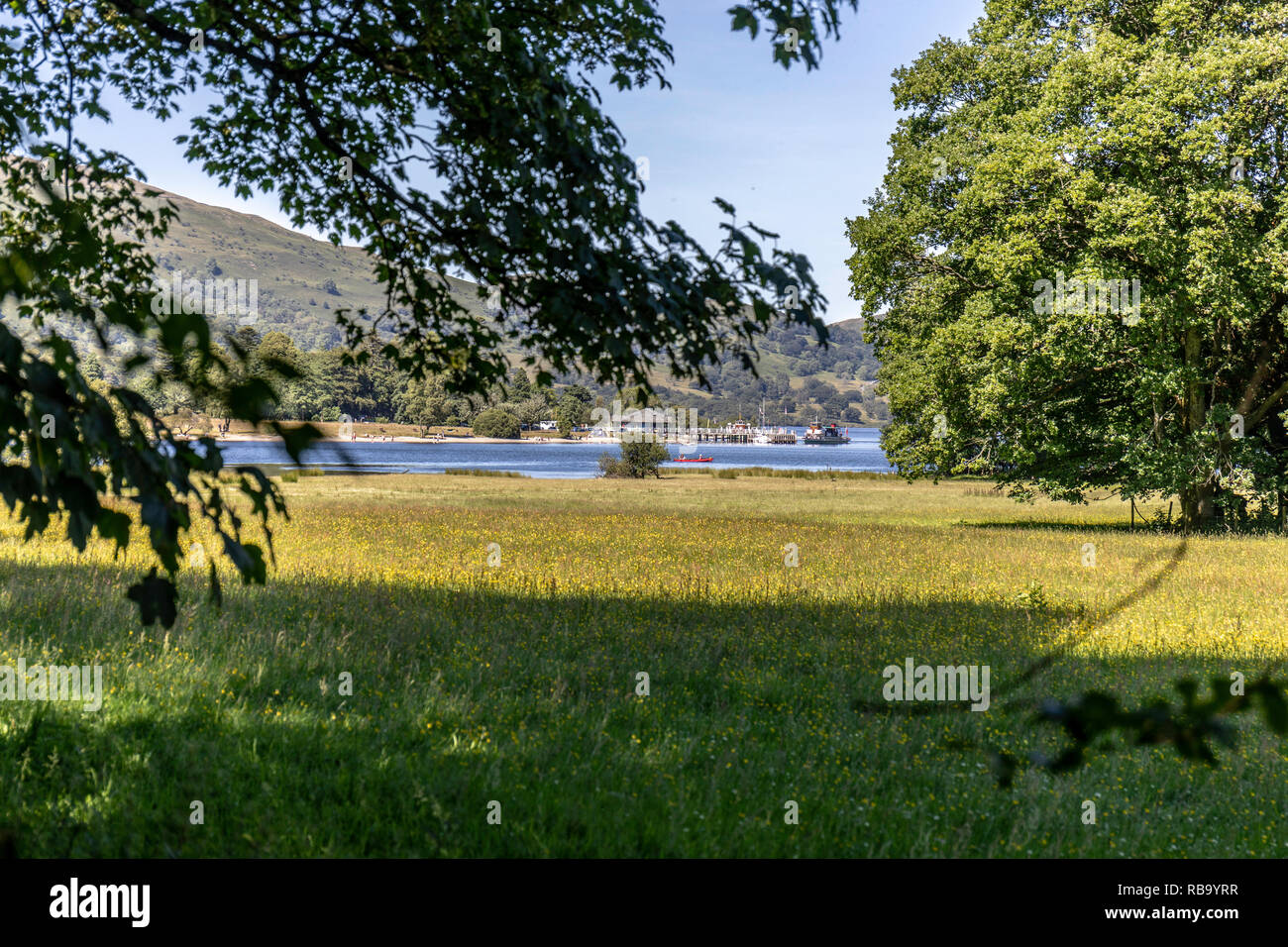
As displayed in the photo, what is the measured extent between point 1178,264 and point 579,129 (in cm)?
2348

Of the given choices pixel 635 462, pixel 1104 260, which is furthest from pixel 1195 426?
pixel 635 462

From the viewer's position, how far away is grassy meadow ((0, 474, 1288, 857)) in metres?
5.11

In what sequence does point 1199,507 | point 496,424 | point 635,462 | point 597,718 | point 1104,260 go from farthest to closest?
point 496,424
point 635,462
point 1199,507
point 1104,260
point 597,718

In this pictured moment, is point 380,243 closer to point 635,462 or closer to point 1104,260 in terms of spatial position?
point 1104,260

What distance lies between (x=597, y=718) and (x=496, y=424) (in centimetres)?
16811

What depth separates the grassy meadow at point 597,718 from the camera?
16.8 feet

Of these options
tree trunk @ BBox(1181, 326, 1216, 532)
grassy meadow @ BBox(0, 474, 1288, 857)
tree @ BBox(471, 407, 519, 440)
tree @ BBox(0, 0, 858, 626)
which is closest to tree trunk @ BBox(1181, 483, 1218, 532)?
tree trunk @ BBox(1181, 326, 1216, 532)

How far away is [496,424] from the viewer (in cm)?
17212

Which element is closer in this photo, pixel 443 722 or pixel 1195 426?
pixel 443 722

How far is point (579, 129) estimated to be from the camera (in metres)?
5.43

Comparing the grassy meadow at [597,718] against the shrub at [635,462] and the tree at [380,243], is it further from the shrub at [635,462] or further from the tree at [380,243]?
the shrub at [635,462]

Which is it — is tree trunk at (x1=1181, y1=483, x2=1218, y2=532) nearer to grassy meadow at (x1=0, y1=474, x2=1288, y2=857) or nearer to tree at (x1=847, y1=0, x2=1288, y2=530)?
tree at (x1=847, y1=0, x2=1288, y2=530)
